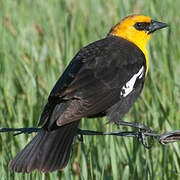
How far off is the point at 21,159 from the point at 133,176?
76cm

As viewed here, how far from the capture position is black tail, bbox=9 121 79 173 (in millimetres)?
2215

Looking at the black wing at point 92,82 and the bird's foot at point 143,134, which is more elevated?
the black wing at point 92,82

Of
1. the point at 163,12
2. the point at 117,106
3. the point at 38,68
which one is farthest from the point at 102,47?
the point at 163,12

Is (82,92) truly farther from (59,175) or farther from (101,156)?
(59,175)

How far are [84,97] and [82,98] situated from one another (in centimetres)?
2

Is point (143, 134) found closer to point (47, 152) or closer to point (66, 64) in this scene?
point (47, 152)

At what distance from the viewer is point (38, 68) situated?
12.3ft

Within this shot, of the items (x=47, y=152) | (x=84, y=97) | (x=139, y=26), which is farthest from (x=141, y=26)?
(x=47, y=152)

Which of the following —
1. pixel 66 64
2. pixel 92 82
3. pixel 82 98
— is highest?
pixel 66 64

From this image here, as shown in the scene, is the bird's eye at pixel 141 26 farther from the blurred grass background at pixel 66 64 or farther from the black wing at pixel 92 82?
the black wing at pixel 92 82

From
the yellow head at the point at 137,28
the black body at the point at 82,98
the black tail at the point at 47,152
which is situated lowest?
the black tail at the point at 47,152

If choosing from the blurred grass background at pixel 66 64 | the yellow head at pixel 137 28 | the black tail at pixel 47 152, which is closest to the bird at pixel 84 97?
the black tail at pixel 47 152

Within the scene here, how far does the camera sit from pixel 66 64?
3.38 meters

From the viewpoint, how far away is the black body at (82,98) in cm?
229
